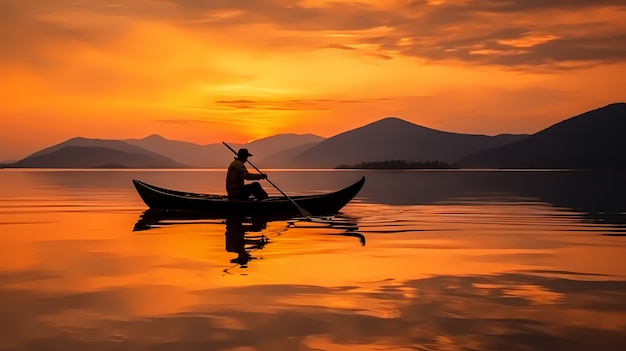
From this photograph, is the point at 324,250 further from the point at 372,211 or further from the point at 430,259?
the point at 372,211

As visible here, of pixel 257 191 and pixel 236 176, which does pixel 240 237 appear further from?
pixel 257 191

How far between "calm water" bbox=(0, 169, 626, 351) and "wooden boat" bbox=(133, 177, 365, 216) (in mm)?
4107

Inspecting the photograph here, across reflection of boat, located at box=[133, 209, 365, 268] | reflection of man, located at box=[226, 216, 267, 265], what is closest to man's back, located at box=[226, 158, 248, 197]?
reflection of boat, located at box=[133, 209, 365, 268]

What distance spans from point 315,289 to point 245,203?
51.7 ft

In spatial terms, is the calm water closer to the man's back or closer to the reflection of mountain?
the man's back

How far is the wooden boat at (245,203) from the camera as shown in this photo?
27672mm

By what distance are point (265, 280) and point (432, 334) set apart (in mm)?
4744

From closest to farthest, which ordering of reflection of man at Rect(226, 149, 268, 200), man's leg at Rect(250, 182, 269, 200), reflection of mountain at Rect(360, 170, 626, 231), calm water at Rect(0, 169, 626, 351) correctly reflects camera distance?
calm water at Rect(0, 169, 626, 351)
reflection of man at Rect(226, 149, 268, 200)
man's leg at Rect(250, 182, 269, 200)
reflection of mountain at Rect(360, 170, 626, 231)

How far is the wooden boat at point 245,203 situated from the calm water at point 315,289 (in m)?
4.11

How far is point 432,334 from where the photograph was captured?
8922mm

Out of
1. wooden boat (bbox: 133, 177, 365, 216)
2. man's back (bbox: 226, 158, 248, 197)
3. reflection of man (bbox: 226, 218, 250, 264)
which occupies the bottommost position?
reflection of man (bbox: 226, 218, 250, 264)

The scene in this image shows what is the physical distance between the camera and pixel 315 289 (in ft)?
39.5

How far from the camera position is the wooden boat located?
27.7 metres

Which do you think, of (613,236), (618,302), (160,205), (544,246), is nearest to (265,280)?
(618,302)
